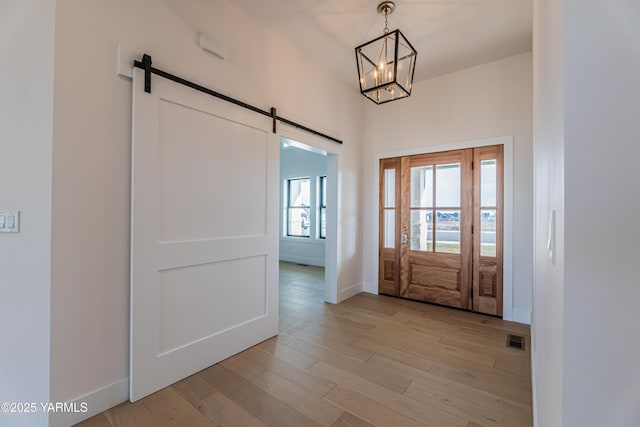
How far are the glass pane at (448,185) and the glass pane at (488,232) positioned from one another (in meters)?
0.36

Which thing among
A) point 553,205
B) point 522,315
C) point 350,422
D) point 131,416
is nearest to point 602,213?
point 553,205

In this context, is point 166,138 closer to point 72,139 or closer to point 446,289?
point 72,139

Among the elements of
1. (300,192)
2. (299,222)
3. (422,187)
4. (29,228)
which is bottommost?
(299,222)

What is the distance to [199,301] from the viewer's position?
7.25ft

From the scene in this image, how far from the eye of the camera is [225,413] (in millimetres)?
1728

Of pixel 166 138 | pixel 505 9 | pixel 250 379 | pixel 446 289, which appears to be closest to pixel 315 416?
pixel 250 379

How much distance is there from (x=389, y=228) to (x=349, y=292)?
3.81 ft

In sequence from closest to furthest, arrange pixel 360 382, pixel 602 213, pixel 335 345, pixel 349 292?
pixel 602 213 < pixel 360 382 < pixel 335 345 < pixel 349 292

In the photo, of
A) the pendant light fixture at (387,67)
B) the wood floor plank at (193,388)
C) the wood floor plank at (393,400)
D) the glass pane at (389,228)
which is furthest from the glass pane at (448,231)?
the wood floor plank at (193,388)

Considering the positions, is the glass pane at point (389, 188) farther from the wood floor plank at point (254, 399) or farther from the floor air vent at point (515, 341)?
the wood floor plank at point (254, 399)

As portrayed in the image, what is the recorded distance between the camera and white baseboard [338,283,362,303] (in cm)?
389

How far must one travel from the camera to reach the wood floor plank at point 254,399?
1674 mm

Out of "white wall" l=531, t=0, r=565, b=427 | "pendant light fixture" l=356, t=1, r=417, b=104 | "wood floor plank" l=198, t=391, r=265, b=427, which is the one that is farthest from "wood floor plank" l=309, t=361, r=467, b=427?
"pendant light fixture" l=356, t=1, r=417, b=104

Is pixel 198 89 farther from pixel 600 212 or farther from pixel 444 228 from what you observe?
pixel 444 228
